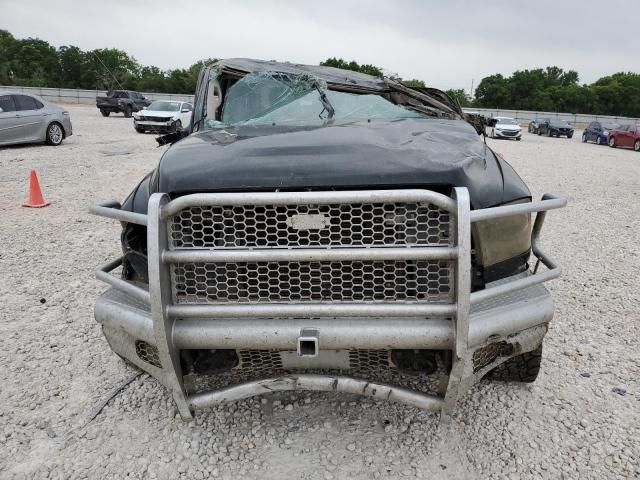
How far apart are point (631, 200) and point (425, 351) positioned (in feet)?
28.7

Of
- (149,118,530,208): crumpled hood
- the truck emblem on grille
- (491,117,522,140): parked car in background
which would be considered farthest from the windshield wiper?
(491,117,522,140): parked car in background

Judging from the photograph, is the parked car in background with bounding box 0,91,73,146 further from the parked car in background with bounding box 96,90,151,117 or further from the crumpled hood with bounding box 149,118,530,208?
the parked car in background with bounding box 96,90,151,117

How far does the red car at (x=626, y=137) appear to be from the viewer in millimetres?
22531

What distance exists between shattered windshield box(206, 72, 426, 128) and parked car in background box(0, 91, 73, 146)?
11539mm

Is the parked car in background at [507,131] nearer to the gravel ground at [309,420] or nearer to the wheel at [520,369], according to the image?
the gravel ground at [309,420]

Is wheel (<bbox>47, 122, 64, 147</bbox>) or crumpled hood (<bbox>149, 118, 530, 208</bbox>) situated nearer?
crumpled hood (<bbox>149, 118, 530, 208</bbox>)

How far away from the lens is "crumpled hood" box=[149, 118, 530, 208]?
87.7 inches

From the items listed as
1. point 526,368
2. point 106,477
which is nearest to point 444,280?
point 526,368

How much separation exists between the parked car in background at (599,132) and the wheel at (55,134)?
956 inches

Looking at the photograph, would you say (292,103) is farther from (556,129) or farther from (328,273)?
(556,129)

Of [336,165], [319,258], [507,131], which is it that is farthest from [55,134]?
[507,131]

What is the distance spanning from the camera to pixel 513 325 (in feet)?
7.54

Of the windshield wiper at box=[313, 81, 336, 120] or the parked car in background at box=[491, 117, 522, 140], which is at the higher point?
the windshield wiper at box=[313, 81, 336, 120]

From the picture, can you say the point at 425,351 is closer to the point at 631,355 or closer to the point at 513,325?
the point at 513,325
